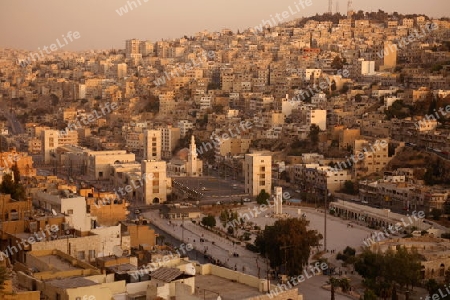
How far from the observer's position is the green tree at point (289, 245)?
1047cm

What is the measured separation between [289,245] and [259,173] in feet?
21.7

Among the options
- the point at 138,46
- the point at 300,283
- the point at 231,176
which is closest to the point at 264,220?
the point at 300,283

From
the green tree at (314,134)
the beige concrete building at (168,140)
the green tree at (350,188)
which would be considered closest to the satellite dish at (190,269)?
the green tree at (350,188)

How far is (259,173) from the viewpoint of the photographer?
17016mm

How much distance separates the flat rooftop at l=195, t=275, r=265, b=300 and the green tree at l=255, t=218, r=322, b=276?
183 inches

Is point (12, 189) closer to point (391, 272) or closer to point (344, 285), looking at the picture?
point (344, 285)

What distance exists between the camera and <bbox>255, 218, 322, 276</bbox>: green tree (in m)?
10.5

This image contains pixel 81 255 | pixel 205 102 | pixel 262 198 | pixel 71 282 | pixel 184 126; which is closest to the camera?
pixel 71 282

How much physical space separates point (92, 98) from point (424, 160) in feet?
69.9

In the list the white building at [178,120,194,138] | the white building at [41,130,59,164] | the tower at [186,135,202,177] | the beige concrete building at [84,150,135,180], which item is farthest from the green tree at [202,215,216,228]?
the white building at [178,120,194,138]

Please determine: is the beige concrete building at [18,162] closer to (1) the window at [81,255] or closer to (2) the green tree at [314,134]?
(1) the window at [81,255]

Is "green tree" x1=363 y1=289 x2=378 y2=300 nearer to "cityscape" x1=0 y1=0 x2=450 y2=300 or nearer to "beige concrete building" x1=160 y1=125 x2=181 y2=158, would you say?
"cityscape" x1=0 y1=0 x2=450 y2=300

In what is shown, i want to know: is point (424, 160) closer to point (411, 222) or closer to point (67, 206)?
point (411, 222)

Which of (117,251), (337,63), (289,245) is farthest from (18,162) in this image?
(337,63)
